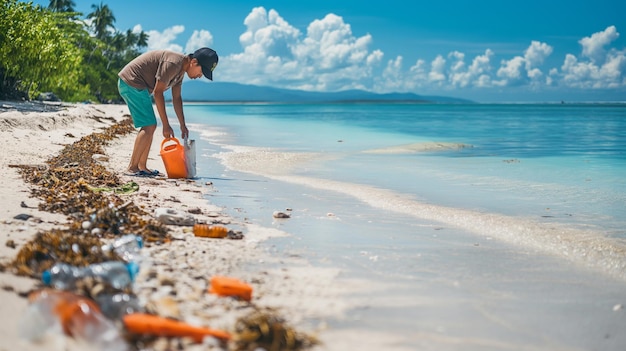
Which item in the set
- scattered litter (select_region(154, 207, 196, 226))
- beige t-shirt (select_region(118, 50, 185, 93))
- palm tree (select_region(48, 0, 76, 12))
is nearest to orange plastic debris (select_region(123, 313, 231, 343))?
scattered litter (select_region(154, 207, 196, 226))

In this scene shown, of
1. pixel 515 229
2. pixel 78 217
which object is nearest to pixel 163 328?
pixel 78 217

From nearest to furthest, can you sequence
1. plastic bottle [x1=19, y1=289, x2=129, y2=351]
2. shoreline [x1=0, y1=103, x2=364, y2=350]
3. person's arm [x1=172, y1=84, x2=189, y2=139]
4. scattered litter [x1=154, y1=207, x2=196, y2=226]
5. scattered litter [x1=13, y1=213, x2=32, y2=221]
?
plastic bottle [x1=19, y1=289, x2=129, y2=351], shoreline [x1=0, y1=103, x2=364, y2=350], scattered litter [x1=13, y1=213, x2=32, y2=221], scattered litter [x1=154, y1=207, x2=196, y2=226], person's arm [x1=172, y1=84, x2=189, y2=139]

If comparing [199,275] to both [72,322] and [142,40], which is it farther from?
[142,40]

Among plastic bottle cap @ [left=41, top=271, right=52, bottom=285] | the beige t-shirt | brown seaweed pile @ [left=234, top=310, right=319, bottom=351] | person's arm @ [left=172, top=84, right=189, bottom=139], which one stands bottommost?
brown seaweed pile @ [left=234, top=310, right=319, bottom=351]

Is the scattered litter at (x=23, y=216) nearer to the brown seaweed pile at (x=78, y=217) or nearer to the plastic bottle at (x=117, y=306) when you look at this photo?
the brown seaweed pile at (x=78, y=217)

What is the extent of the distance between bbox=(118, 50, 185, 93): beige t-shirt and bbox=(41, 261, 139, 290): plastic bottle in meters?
4.50

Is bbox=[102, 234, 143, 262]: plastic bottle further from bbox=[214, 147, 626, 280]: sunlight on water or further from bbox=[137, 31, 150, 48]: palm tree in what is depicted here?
bbox=[137, 31, 150, 48]: palm tree

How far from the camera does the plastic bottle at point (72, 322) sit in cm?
236

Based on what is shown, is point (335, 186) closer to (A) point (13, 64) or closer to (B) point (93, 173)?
(B) point (93, 173)

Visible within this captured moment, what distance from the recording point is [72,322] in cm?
238

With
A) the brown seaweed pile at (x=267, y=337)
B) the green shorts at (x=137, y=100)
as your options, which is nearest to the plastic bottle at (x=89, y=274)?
the brown seaweed pile at (x=267, y=337)

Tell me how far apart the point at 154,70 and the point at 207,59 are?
2.55 ft

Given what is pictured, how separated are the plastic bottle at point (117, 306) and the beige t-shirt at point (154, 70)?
4.98m

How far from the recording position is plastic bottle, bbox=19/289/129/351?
7.75ft
